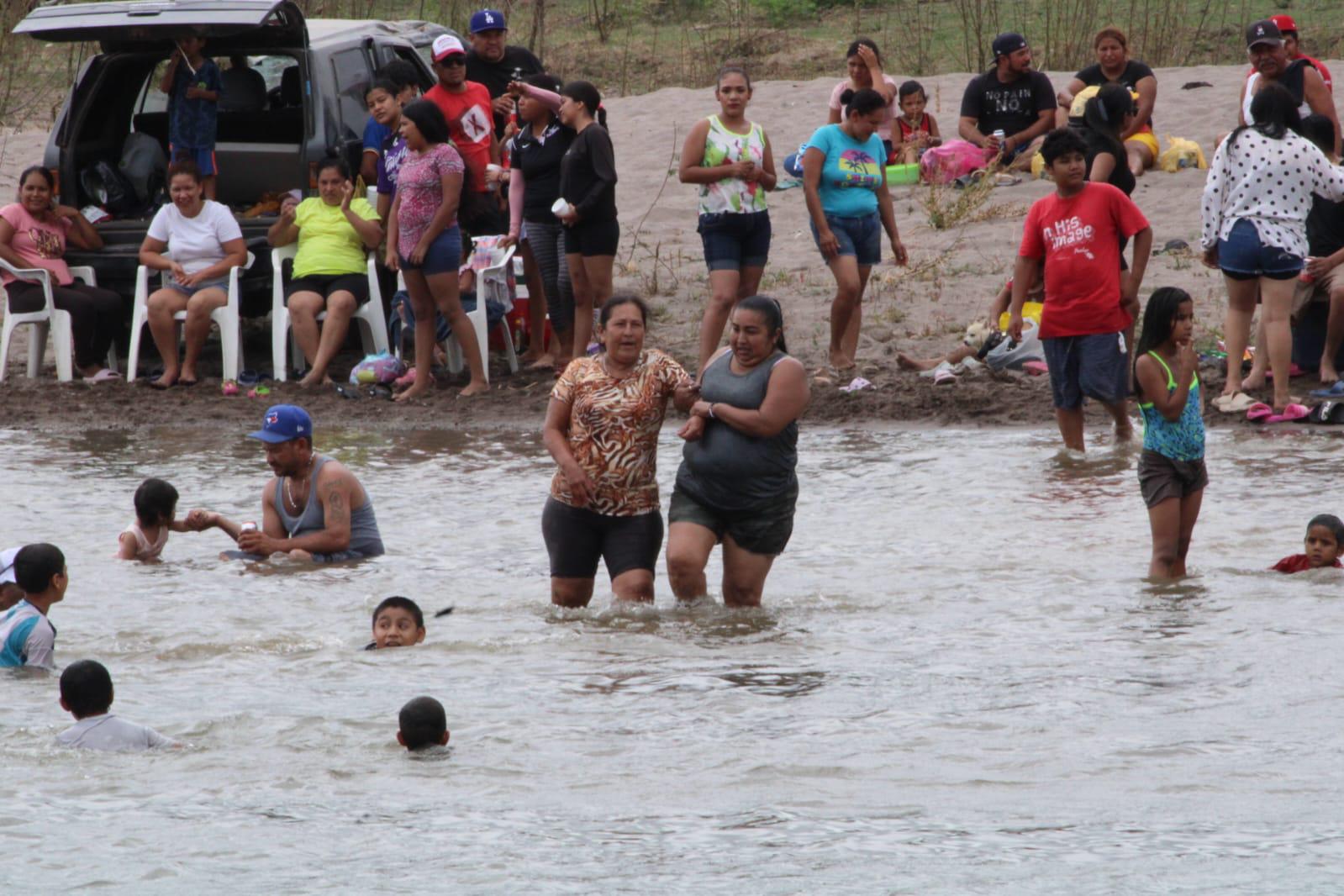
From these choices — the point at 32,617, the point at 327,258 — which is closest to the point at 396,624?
the point at 32,617

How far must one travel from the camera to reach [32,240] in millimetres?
13039

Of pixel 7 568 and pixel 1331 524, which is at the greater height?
pixel 7 568

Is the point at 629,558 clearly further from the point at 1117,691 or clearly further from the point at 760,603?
the point at 1117,691

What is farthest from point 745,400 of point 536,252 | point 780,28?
point 780,28

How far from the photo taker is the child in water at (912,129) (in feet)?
55.3

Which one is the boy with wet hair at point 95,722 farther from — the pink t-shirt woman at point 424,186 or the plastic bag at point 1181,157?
the plastic bag at point 1181,157

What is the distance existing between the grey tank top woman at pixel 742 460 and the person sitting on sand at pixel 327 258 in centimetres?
583

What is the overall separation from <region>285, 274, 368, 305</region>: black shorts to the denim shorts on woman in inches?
29.9

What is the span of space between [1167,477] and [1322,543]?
0.74 metres

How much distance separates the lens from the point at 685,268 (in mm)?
15406

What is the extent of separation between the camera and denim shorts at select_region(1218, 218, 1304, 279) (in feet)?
35.2

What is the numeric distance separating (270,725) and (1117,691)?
9.33 ft

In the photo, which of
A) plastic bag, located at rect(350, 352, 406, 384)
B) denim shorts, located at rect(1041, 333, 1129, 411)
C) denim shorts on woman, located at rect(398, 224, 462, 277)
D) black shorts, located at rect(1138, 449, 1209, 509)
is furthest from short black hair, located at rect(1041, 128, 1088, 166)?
plastic bag, located at rect(350, 352, 406, 384)

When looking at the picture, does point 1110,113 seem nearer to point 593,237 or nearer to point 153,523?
point 593,237
